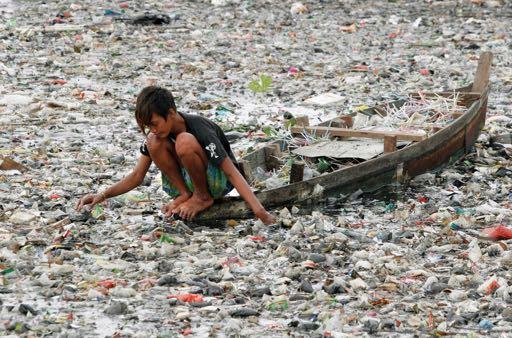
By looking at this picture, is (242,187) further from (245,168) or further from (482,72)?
(482,72)

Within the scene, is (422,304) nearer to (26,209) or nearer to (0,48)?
(26,209)

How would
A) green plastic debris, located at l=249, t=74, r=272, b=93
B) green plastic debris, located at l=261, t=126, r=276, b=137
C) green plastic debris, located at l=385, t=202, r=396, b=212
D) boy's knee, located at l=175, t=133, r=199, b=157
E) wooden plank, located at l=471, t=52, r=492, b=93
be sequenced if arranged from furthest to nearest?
green plastic debris, located at l=249, t=74, r=272, b=93
wooden plank, located at l=471, t=52, r=492, b=93
green plastic debris, located at l=261, t=126, r=276, b=137
green plastic debris, located at l=385, t=202, r=396, b=212
boy's knee, located at l=175, t=133, r=199, b=157

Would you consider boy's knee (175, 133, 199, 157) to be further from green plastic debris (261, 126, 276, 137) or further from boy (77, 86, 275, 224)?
green plastic debris (261, 126, 276, 137)

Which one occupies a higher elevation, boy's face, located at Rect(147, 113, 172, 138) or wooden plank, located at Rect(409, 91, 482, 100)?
boy's face, located at Rect(147, 113, 172, 138)

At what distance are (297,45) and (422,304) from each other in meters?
9.52

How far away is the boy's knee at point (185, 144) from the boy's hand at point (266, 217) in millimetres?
610

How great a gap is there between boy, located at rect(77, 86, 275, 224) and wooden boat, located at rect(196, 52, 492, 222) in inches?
5.4

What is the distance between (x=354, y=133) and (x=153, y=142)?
91.0 inches

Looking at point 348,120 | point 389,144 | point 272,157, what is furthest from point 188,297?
point 348,120

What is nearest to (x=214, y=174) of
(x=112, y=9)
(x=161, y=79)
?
(x=161, y=79)

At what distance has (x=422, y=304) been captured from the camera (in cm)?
562

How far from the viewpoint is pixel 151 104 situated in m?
6.41

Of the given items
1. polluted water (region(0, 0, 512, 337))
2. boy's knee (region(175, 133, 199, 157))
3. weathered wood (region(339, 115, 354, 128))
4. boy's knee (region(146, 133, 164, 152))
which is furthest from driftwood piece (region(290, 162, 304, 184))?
weathered wood (region(339, 115, 354, 128))

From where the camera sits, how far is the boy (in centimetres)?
648
